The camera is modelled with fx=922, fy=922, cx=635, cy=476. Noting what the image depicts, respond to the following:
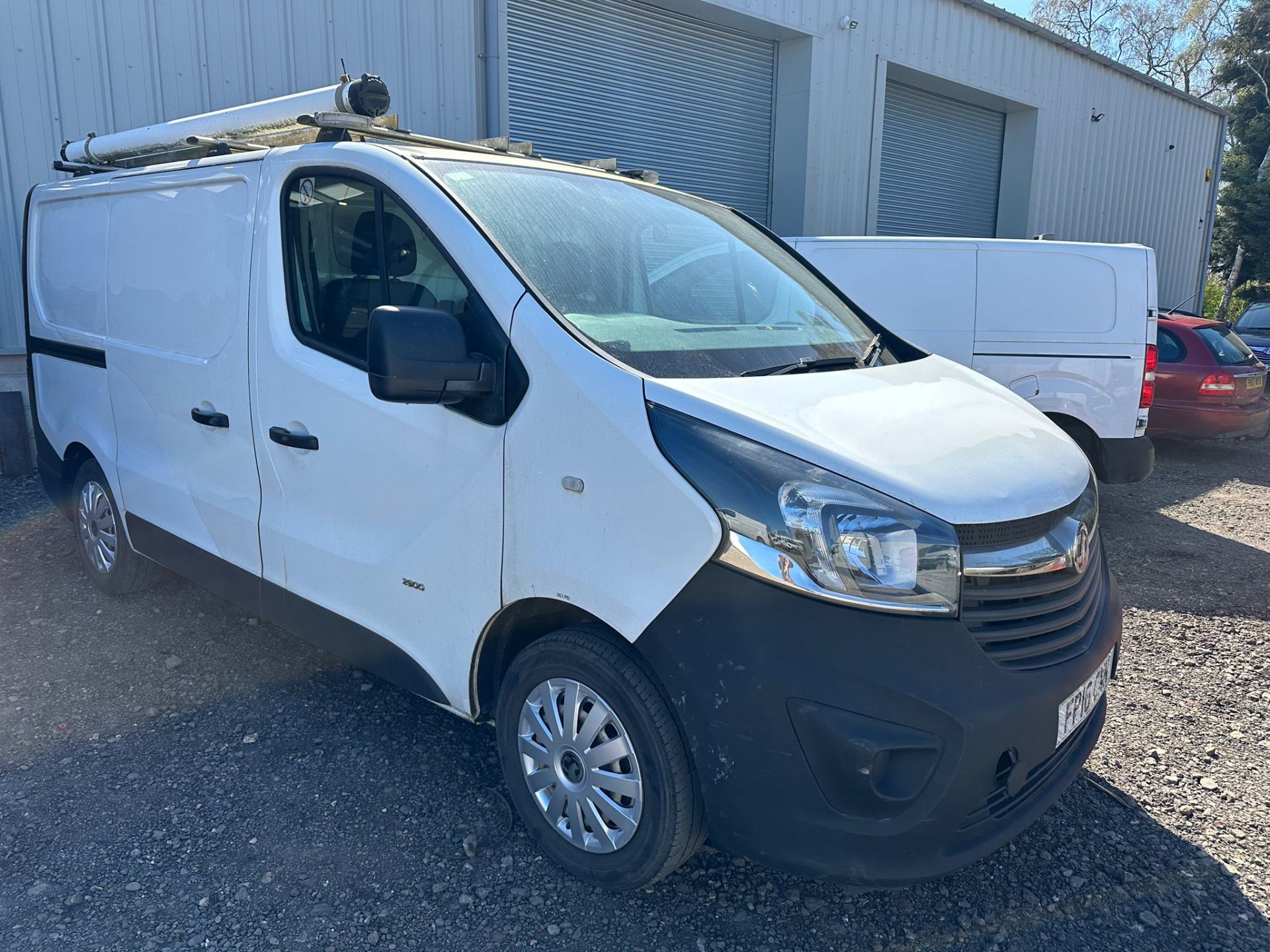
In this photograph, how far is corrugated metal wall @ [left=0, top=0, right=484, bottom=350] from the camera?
646 centimetres

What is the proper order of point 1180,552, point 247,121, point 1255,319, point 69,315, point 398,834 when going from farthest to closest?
point 1255,319 → point 1180,552 → point 69,315 → point 247,121 → point 398,834

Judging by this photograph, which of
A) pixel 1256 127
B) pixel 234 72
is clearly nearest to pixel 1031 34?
pixel 234 72

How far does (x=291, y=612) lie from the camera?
10.4 feet

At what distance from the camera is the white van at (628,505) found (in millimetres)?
2029

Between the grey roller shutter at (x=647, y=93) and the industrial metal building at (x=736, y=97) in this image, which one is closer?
the industrial metal building at (x=736, y=97)

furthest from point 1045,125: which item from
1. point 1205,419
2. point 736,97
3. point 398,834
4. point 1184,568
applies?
point 398,834

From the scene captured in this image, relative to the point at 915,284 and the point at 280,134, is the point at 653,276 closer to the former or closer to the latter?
the point at 280,134

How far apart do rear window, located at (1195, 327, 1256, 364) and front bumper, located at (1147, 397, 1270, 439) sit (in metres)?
0.44

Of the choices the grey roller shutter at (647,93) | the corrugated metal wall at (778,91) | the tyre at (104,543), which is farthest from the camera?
the grey roller shutter at (647,93)

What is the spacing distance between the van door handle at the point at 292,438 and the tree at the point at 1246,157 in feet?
95.0

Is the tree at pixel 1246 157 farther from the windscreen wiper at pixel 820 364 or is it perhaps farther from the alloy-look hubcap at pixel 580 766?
the alloy-look hubcap at pixel 580 766

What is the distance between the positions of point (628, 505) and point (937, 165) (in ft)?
44.8

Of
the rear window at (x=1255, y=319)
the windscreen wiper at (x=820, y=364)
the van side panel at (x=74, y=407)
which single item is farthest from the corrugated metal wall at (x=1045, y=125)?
the windscreen wiper at (x=820, y=364)

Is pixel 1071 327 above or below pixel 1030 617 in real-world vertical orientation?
above
